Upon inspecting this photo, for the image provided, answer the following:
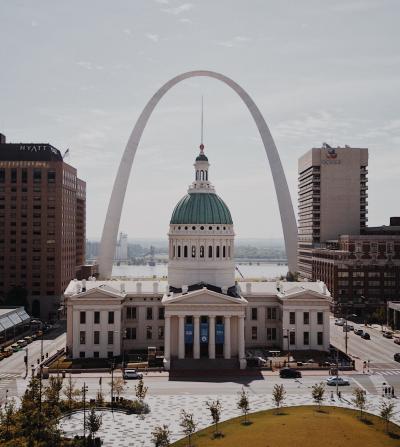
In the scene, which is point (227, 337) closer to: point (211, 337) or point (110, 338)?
point (211, 337)

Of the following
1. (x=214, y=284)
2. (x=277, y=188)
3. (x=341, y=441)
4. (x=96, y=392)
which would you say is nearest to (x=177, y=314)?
(x=214, y=284)

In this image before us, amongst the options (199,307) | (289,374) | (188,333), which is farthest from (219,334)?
(289,374)

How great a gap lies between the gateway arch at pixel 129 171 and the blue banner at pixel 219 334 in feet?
212

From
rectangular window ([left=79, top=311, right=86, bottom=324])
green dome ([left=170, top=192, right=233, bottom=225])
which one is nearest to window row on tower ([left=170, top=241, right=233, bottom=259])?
green dome ([left=170, top=192, right=233, bottom=225])

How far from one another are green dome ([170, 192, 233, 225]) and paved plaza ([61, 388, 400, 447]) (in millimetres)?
48402

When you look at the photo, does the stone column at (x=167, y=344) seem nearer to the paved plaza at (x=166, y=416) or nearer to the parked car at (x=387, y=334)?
the paved plaza at (x=166, y=416)

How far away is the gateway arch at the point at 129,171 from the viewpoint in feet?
554

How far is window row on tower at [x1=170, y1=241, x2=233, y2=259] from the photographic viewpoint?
410 ft

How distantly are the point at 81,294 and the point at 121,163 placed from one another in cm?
6548

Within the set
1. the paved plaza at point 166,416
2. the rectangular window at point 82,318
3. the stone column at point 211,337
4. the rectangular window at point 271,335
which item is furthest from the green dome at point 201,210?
the paved plaza at point 166,416

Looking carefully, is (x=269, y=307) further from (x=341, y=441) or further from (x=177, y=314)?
(x=341, y=441)

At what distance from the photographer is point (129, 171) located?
17212 cm

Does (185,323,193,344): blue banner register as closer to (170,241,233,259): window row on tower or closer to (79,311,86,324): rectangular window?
(170,241,233,259): window row on tower

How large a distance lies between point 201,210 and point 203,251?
28.4 ft
